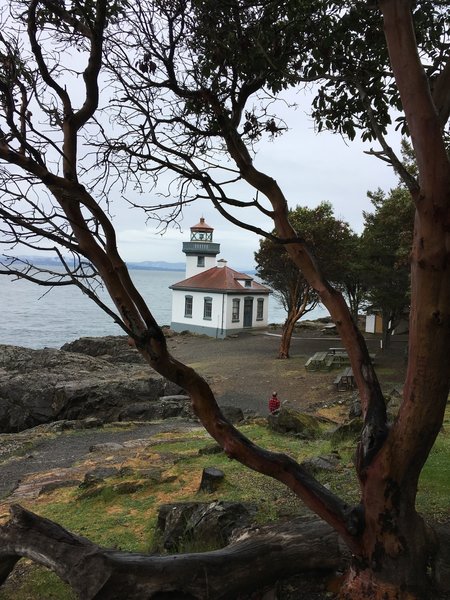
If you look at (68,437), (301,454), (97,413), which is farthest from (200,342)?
(301,454)

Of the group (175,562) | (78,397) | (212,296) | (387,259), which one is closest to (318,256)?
(387,259)

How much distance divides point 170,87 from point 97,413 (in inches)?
582

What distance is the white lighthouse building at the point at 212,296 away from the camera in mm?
43031

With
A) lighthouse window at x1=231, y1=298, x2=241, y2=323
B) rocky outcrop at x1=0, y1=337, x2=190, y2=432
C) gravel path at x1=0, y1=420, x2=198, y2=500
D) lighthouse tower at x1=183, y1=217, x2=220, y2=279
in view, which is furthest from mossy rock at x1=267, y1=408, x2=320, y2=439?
lighthouse tower at x1=183, y1=217, x2=220, y2=279

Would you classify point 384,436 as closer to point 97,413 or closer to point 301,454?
point 301,454

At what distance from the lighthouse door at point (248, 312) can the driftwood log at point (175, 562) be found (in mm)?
40607

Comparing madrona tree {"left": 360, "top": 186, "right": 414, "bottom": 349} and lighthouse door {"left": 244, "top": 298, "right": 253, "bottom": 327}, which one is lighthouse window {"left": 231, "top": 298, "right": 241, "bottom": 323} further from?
madrona tree {"left": 360, "top": 186, "right": 414, "bottom": 349}

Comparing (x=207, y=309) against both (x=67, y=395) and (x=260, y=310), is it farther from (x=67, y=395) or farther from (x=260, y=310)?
(x=67, y=395)

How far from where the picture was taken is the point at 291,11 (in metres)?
5.44

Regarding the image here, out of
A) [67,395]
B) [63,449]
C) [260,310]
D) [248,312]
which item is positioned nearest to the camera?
[63,449]


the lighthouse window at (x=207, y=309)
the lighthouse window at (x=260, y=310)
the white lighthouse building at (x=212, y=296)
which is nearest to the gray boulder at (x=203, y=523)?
the white lighthouse building at (x=212, y=296)

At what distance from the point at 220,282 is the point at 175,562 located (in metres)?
40.3

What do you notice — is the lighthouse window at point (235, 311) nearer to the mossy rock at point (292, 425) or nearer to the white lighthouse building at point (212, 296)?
the white lighthouse building at point (212, 296)

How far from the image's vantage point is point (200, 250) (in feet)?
156
